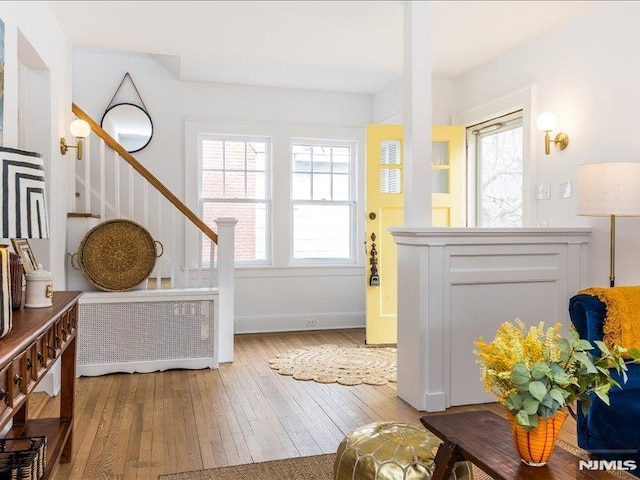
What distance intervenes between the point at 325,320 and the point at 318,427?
9.56 ft

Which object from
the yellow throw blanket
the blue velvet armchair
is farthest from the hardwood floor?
the yellow throw blanket

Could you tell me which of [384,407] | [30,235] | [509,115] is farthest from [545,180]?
Result: [30,235]

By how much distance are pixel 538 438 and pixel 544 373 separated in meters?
0.18

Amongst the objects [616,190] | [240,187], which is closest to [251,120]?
[240,187]

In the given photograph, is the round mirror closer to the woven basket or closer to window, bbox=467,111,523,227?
the woven basket

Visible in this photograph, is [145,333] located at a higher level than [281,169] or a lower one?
lower

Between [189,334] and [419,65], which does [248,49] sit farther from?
[189,334]

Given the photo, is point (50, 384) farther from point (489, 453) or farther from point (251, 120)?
point (251, 120)

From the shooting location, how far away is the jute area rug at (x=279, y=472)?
231cm

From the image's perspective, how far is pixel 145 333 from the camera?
4016mm

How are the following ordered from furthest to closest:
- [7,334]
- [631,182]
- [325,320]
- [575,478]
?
[325,320] → [631,182] → [7,334] → [575,478]

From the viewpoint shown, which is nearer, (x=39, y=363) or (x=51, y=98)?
(x=39, y=363)

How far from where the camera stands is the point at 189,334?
4.10 metres

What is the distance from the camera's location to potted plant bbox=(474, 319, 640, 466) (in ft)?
4.36
